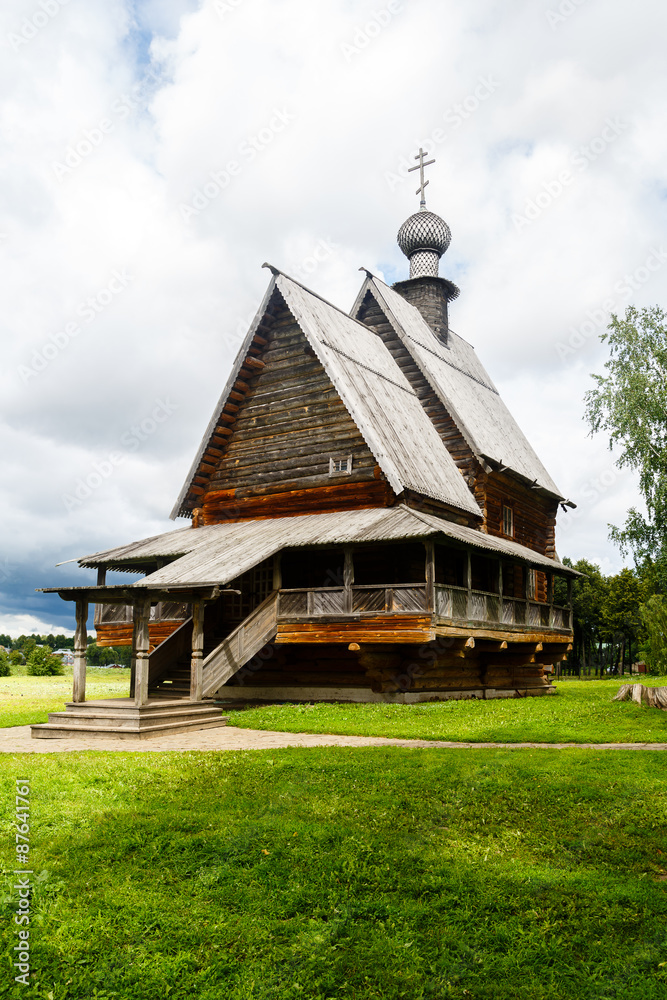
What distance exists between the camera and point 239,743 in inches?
512

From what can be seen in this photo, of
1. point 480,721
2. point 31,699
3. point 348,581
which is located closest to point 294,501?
point 348,581

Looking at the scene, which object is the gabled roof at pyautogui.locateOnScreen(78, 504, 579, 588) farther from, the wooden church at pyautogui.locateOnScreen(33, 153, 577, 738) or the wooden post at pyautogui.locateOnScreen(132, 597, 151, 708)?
the wooden post at pyautogui.locateOnScreen(132, 597, 151, 708)

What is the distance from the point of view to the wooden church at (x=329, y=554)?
725 inches

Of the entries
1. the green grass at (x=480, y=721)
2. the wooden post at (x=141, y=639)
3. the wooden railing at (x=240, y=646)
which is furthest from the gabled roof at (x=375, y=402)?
Answer: the wooden post at (x=141, y=639)

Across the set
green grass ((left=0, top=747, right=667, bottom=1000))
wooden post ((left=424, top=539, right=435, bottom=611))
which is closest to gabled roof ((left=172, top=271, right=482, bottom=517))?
wooden post ((left=424, top=539, right=435, bottom=611))

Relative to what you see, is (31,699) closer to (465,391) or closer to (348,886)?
(465,391)

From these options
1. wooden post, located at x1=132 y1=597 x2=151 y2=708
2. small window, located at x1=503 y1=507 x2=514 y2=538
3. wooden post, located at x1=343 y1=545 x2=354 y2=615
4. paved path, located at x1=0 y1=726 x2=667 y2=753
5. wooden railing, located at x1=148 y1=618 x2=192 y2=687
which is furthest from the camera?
small window, located at x1=503 y1=507 x2=514 y2=538

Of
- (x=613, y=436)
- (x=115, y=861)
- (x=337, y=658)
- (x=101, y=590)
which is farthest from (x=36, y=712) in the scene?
(x=613, y=436)

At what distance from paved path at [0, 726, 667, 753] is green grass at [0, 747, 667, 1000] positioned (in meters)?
2.72

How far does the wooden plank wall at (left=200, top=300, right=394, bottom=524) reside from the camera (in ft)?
74.1

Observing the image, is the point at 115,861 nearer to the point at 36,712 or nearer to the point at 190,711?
the point at 190,711

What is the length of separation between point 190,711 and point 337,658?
6.22 m

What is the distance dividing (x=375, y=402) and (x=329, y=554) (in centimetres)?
496

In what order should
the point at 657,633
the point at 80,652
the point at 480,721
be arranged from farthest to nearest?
1. the point at 657,633
2. the point at 80,652
3. the point at 480,721
